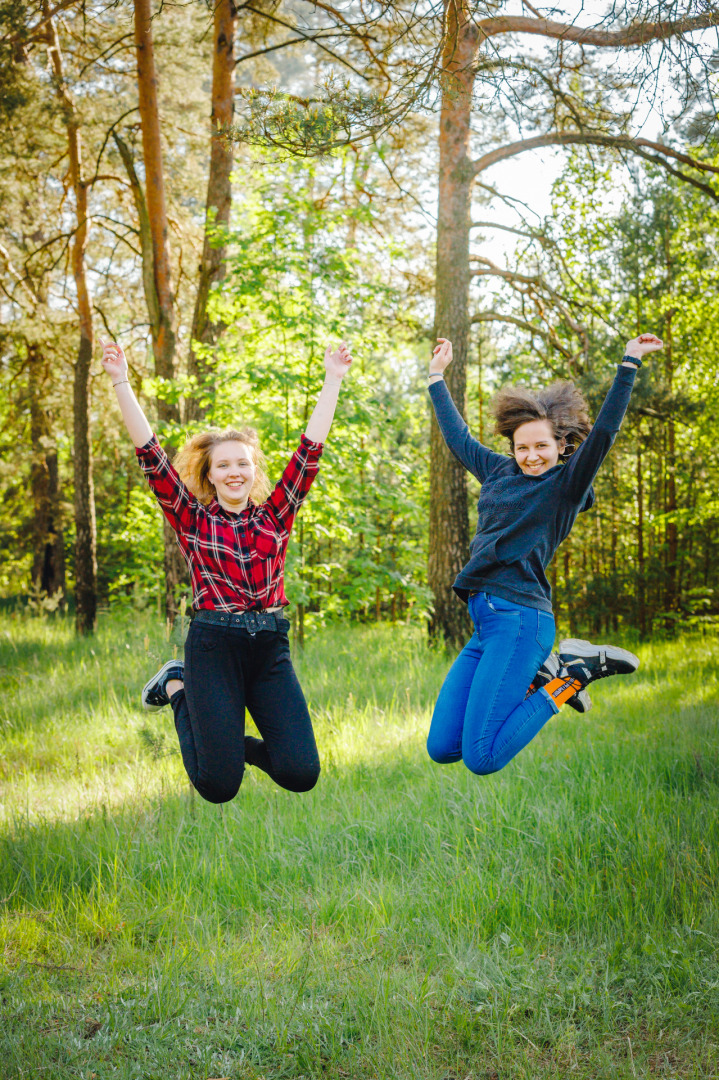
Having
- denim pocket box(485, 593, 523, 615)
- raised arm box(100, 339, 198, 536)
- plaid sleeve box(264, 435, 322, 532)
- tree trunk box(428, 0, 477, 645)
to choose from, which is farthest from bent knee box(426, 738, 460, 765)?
tree trunk box(428, 0, 477, 645)

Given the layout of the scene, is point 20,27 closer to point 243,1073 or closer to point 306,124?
point 306,124

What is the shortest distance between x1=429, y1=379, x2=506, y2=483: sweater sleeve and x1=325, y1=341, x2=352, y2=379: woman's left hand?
656mm

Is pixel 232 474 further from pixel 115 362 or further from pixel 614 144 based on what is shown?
pixel 614 144

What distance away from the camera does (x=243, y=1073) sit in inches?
148

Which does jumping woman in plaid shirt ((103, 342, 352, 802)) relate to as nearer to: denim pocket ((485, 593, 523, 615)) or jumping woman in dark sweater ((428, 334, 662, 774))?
jumping woman in dark sweater ((428, 334, 662, 774))

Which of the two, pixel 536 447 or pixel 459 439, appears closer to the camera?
pixel 536 447

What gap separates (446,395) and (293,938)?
3.08m

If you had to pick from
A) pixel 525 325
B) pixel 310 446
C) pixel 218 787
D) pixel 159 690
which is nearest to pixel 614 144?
pixel 525 325

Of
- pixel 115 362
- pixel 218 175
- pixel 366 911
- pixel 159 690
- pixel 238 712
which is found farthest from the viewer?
pixel 218 175

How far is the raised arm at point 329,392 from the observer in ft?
13.1

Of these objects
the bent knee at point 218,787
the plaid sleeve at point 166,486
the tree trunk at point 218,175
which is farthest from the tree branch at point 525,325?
the bent knee at point 218,787

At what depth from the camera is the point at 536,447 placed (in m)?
4.17

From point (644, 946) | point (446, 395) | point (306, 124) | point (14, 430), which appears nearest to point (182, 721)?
point (446, 395)

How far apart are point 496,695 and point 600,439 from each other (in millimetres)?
1308
